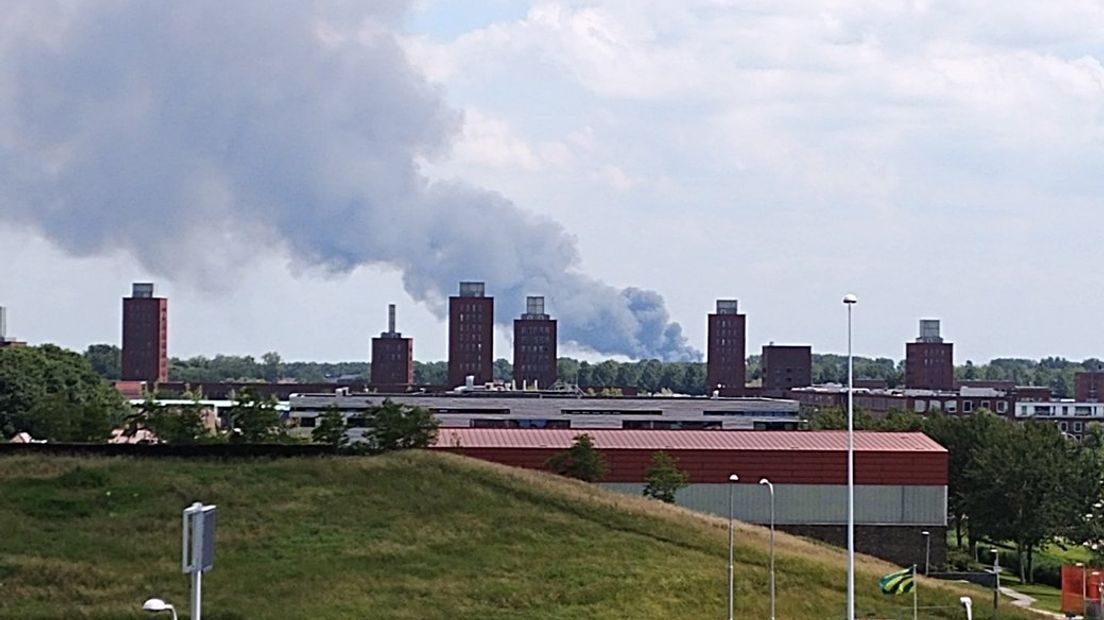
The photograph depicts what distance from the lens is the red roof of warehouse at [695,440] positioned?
96438mm

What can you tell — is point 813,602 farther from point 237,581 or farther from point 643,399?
point 643,399

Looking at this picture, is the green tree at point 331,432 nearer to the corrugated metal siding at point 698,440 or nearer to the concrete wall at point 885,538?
the corrugated metal siding at point 698,440

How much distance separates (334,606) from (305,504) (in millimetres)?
13284

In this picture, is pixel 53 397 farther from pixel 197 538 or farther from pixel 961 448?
pixel 197 538

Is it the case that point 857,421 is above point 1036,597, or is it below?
above

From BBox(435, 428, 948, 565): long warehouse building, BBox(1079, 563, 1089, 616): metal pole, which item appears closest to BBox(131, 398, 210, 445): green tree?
BBox(435, 428, 948, 565): long warehouse building

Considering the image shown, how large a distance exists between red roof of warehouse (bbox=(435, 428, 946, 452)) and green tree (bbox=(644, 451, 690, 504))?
4.34 m

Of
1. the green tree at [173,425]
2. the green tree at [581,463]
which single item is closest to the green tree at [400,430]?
the green tree at [581,463]

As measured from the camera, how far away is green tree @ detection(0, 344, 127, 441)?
94.1m

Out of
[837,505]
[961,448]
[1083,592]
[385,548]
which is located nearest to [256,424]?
[385,548]

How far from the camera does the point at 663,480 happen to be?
90.6 metres

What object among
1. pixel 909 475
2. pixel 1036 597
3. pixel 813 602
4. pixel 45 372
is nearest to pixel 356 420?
pixel 45 372

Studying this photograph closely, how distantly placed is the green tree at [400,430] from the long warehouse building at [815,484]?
2.38m

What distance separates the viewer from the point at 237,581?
64.8 metres
